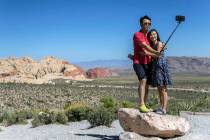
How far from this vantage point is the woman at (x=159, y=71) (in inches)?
521

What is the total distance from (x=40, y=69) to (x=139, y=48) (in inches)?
4857

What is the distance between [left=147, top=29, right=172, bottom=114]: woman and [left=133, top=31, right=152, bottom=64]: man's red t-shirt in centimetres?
23

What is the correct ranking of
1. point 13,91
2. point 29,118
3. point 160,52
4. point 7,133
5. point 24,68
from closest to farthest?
point 160,52 → point 7,133 → point 29,118 → point 13,91 → point 24,68

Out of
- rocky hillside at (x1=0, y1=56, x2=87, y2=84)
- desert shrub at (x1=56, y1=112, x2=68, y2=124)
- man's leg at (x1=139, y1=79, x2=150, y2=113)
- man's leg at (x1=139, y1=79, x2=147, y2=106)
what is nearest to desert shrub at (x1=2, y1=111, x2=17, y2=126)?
desert shrub at (x1=56, y1=112, x2=68, y2=124)

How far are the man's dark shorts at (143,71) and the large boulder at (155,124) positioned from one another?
0.98m

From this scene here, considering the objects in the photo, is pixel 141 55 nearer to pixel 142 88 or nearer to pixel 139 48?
pixel 139 48

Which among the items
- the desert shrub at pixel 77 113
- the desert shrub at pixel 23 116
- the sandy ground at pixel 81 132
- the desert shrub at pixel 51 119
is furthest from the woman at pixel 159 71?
the desert shrub at pixel 23 116

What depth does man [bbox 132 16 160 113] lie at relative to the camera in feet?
42.4

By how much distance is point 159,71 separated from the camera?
1338 centimetres

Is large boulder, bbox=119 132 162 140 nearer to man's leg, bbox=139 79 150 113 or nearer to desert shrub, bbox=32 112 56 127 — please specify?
man's leg, bbox=139 79 150 113

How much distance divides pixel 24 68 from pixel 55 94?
67.6 meters

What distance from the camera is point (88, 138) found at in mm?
15625

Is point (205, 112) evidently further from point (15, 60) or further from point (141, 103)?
point (15, 60)

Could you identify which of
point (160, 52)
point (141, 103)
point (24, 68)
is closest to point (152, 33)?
point (160, 52)
